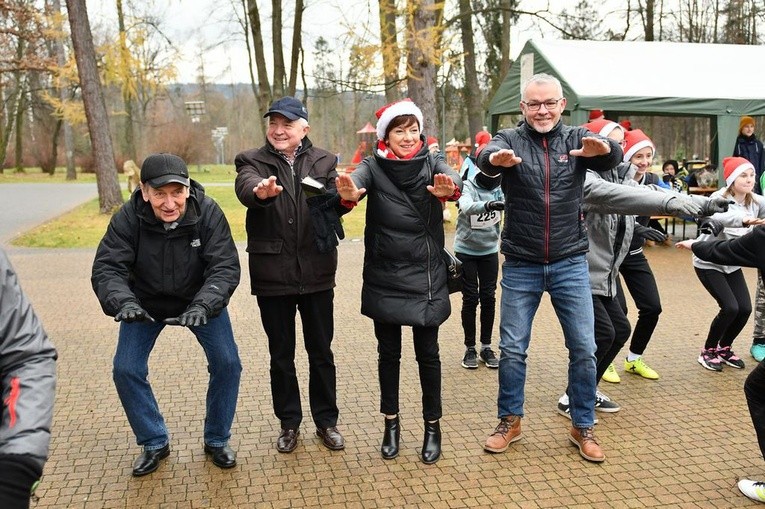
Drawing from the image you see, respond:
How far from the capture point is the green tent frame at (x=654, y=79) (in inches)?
479

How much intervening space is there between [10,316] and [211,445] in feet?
6.87

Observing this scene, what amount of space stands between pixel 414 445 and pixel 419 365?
538 mm

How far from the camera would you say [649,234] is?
458cm

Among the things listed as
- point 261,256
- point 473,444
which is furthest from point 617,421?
point 261,256

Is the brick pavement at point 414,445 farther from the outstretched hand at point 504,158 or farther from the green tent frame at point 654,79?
the green tent frame at point 654,79

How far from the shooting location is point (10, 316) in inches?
86.0

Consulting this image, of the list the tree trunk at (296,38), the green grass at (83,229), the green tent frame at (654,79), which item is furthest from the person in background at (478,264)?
the tree trunk at (296,38)

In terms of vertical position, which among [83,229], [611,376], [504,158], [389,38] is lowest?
[611,376]

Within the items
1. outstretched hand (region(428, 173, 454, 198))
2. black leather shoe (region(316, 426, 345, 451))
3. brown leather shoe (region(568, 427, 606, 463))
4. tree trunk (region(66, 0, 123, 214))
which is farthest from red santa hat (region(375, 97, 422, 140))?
tree trunk (region(66, 0, 123, 214))

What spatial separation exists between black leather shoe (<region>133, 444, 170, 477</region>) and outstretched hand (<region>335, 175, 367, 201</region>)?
178 centimetres

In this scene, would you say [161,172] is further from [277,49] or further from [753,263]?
[277,49]

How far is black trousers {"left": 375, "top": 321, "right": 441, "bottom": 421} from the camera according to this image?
4.05 metres

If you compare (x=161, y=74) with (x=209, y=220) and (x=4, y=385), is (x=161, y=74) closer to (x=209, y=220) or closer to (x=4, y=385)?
(x=209, y=220)

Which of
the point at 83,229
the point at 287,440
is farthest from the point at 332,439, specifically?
the point at 83,229
